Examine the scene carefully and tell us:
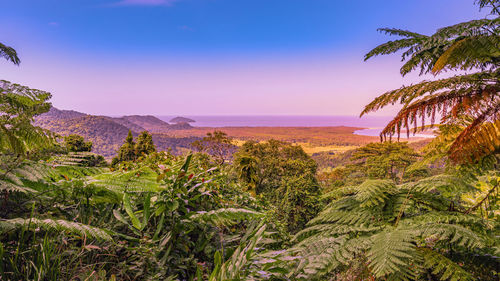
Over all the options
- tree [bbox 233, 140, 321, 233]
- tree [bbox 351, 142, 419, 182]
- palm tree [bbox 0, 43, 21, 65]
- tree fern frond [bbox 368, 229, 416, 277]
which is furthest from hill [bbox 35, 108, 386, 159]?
tree fern frond [bbox 368, 229, 416, 277]

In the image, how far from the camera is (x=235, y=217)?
4.01 ft

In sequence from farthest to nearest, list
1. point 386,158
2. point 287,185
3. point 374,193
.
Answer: point 386,158
point 287,185
point 374,193

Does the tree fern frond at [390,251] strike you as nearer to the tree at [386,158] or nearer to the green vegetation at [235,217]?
the green vegetation at [235,217]

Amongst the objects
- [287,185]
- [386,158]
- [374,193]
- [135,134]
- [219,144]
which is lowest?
[287,185]

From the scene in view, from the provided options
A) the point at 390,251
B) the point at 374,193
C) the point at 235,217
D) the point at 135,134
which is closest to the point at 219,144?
the point at 374,193

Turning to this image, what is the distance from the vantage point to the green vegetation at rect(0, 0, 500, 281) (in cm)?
100

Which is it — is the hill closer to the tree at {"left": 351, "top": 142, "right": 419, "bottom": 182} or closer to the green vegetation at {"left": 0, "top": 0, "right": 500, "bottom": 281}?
the tree at {"left": 351, "top": 142, "right": 419, "bottom": 182}

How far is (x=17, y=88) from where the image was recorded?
2428 mm

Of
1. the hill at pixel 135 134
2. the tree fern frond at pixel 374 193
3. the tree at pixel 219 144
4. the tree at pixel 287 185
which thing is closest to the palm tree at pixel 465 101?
the tree fern frond at pixel 374 193

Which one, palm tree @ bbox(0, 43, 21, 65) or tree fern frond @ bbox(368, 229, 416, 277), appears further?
palm tree @ bbox(0, 43, 21, 65)

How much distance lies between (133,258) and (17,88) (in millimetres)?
2469

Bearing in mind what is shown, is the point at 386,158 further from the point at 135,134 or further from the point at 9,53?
the point at 135,134

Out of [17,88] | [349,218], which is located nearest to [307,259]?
[349,218]

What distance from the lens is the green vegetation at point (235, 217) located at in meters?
1.00
